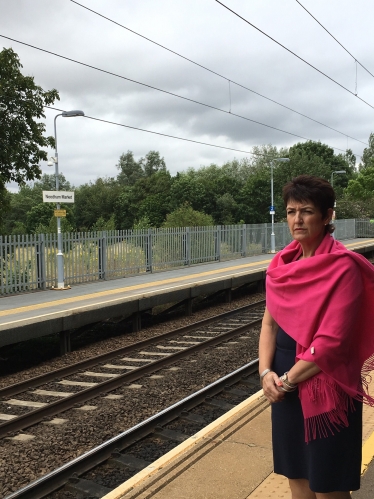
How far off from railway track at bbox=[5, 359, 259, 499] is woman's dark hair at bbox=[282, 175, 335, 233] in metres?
3.17

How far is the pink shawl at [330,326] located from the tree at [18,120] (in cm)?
1723

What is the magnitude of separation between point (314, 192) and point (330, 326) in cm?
58

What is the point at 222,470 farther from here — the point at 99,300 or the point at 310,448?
the point at 99,300

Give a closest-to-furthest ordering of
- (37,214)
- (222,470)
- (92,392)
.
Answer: (222,470), (92,392), (37,214)

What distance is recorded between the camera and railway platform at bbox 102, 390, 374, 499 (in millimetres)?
3514

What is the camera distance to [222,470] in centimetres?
384

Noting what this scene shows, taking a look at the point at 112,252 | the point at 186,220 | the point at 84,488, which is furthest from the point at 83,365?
the point at 186,220

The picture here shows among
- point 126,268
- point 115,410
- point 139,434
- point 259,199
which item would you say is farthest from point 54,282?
point 259,199

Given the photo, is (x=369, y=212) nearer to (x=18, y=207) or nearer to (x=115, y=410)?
(x=115, y=410)

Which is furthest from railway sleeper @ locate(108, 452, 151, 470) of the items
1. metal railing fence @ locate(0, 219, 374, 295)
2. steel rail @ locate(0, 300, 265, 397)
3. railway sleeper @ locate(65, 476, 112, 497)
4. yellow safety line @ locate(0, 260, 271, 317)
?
metal railing fence @ locate(0, 219, 374, 295)

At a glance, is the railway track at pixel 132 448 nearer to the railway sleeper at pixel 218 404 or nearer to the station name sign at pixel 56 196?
the railway sleeper at pixel 218 404

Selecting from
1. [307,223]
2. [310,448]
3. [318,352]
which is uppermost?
[307,223]

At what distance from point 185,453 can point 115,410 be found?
9.05 feet

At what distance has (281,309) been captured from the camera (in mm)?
2371
